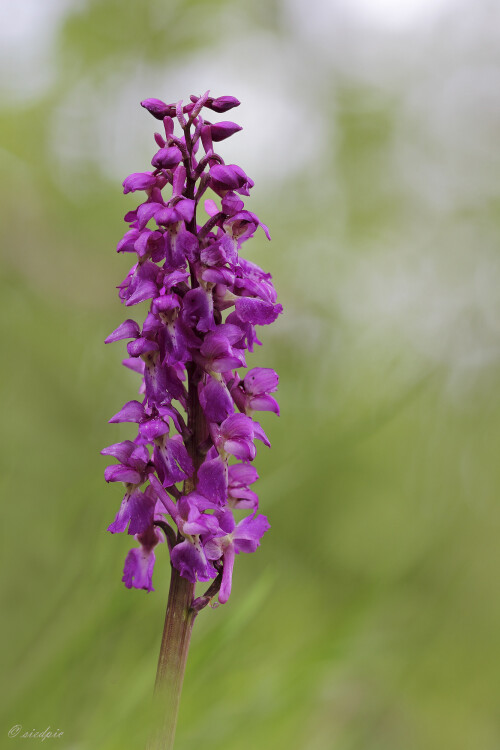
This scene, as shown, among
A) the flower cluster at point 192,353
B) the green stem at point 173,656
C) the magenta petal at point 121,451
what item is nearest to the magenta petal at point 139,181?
the flower cluster at point 192,353

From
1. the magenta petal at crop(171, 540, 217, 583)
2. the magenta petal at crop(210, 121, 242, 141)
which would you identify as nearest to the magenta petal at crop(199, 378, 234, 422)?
the magenta petal at crop(171, 540, 217, 583)

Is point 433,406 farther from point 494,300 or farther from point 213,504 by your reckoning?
point 213,504

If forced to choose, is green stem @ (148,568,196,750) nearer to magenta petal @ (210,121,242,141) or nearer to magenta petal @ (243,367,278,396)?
magenta petal @ (243,367,278,396)

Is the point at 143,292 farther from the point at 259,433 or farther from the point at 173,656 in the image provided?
the point at 173,656

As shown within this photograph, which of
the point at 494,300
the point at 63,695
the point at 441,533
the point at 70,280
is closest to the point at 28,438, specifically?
the point at 70,280

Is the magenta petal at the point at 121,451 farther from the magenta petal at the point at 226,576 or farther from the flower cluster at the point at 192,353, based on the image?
the magenta petal at the point at 226,576

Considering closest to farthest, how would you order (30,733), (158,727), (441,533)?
(158,727) → (30,733) → (441,533)

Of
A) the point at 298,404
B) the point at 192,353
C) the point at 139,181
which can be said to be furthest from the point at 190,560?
the point at 298,404
